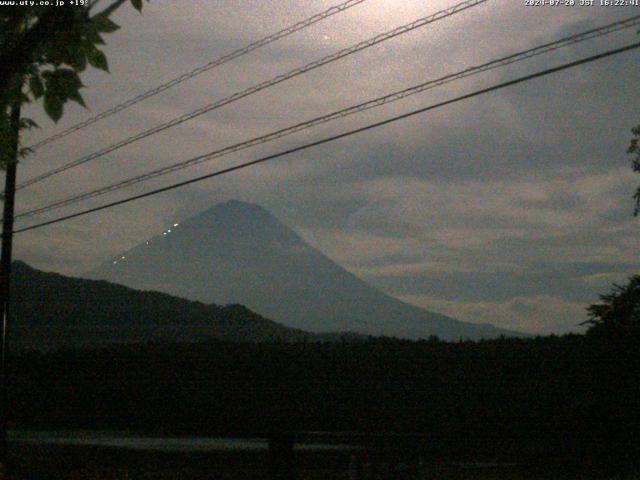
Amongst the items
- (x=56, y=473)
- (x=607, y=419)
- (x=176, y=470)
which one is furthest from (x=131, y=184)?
(x=607, y=419)

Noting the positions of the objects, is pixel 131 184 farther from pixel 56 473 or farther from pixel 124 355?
pixel 124 355

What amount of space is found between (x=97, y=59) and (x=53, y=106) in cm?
43

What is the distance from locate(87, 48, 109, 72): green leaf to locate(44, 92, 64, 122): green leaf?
34 cm

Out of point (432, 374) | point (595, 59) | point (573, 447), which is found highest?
point (595, 59)

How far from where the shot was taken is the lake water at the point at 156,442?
28.3 m

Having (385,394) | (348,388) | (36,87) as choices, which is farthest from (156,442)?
(36,87)

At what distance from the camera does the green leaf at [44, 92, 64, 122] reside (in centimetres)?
517

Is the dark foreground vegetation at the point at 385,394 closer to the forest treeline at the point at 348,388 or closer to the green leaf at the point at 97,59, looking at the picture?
the forest treeline at the point at 348,388

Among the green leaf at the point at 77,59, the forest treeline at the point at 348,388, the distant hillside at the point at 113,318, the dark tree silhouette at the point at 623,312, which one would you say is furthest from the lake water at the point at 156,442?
the distant hillside at the point at 113,318

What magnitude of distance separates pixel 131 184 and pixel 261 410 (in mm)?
27119

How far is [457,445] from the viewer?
3050cm

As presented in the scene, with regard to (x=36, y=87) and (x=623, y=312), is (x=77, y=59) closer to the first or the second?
(x=36, y=87)

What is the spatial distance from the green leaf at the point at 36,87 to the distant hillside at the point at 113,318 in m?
113

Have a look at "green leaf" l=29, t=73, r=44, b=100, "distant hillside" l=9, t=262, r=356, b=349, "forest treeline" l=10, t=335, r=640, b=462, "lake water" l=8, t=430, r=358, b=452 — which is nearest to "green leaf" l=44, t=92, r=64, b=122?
"green leaf" l=29, t=73, r=44, b=100
